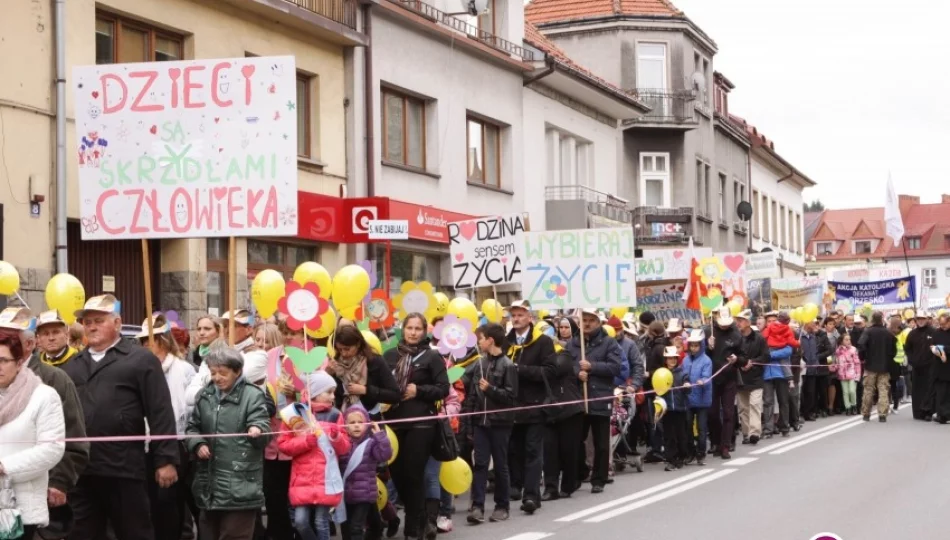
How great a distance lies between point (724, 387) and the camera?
19.4 meters

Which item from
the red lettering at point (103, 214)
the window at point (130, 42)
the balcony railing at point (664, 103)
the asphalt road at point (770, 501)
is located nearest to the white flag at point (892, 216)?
the balcony railing at point (664, 103)

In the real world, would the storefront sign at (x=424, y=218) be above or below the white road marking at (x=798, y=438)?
above

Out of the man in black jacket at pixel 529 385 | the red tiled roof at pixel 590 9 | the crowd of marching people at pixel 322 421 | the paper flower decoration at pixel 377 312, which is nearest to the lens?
the crowd of marching people at pixel 322 421

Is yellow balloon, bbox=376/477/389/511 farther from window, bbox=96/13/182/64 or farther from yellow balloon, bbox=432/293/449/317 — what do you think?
window, bbox=96/13/182/64

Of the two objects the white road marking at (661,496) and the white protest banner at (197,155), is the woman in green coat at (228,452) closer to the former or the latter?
the white protest banner at (197,155)

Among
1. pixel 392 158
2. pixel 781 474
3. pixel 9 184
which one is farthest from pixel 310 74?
pixel 781 474

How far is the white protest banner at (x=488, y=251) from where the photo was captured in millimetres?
17188

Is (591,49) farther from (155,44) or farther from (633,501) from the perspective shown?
(633,501)

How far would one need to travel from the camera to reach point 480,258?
57.1 ft

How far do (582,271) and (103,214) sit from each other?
7.78 meters

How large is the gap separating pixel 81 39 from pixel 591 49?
27362 mm

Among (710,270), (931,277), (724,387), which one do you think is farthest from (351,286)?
(931,277)

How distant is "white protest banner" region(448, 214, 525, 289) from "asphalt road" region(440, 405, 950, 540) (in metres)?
2.78

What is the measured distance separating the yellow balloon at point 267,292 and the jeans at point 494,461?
86.3 inches
